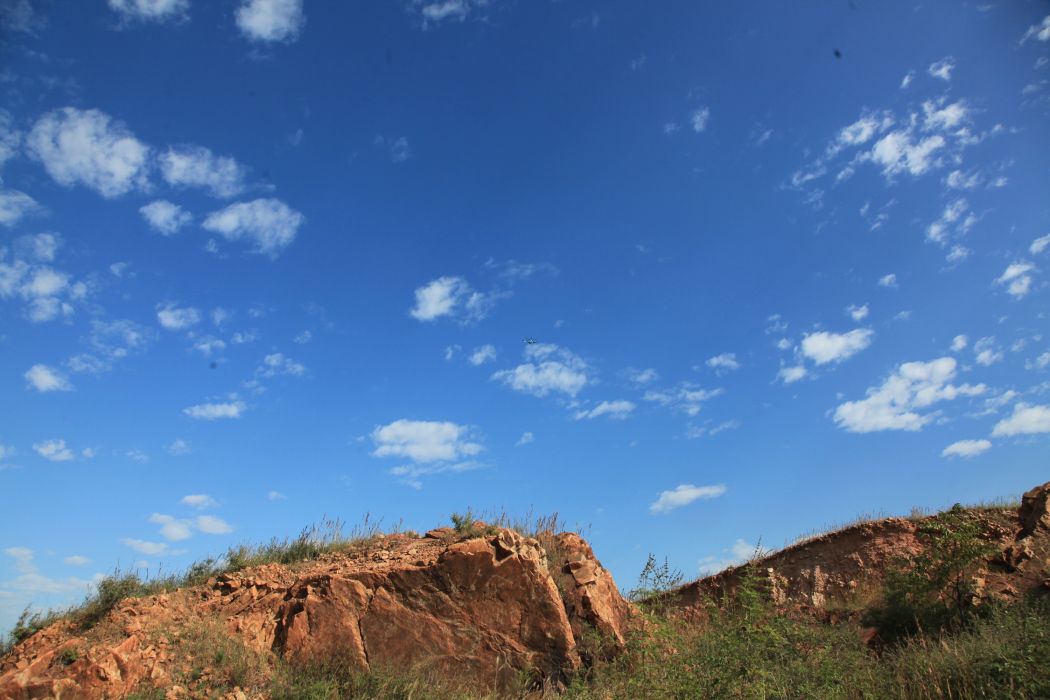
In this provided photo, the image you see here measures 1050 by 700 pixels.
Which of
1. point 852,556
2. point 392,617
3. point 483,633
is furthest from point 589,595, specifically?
point 852,556

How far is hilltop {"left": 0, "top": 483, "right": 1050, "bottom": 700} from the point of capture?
874cm

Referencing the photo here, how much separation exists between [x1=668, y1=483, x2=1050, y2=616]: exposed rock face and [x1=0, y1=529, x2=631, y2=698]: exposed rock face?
742cm

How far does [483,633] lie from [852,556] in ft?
44.2

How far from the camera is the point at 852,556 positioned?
18.8m

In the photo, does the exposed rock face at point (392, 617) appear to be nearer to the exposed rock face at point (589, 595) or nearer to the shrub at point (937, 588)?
the exposed rock face at point (589, 595)

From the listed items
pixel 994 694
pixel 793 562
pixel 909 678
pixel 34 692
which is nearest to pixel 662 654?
pixel 909 678

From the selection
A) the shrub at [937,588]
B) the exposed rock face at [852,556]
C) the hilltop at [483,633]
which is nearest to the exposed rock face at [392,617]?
the hilltop at [483,633]

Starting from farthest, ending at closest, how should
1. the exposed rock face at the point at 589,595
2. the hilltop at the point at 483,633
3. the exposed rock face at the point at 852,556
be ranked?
the exposed rock face at the point at 852,556 < the exposed rock face at the point at 589,595 < the hilltop at the point at 483,633

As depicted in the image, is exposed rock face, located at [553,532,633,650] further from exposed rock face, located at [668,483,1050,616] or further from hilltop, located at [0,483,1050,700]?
exposed rock face, located at [668,483,1050,616]

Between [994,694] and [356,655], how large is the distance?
924 cm

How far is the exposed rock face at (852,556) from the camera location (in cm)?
1688

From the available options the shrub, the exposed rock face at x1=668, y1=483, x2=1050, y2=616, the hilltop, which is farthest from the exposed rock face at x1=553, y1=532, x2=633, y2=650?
the shrub

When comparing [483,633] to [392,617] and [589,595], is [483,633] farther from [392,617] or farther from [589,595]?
[589,595]

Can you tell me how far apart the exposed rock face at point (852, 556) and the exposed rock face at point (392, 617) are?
742 cm
